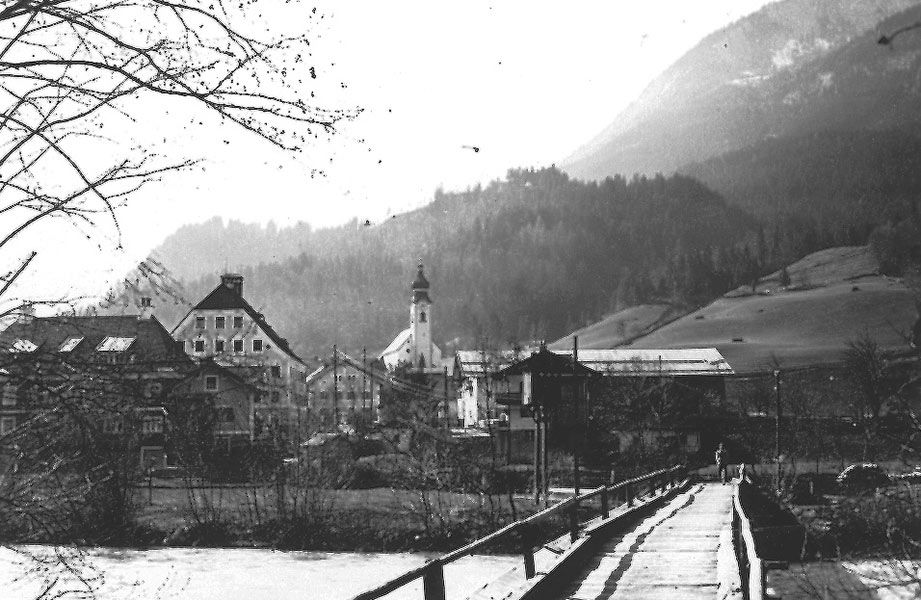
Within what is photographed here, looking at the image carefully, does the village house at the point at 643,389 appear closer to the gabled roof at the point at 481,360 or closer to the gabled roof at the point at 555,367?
the gabled roof at the point at 555,367

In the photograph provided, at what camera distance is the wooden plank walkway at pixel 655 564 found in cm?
1270

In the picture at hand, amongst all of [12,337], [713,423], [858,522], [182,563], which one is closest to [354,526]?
[182,563]

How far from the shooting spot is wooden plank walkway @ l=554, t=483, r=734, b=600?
12703 mm

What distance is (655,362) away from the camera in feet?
289

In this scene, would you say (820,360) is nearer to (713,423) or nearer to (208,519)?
(713,423)

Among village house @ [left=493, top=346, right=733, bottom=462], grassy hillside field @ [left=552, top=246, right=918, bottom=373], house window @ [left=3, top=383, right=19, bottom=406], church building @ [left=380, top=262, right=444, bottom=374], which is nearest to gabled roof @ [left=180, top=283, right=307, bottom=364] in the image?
house window @ [left=3, top=383, right=19, bottom=406]

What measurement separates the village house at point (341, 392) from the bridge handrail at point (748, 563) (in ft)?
127

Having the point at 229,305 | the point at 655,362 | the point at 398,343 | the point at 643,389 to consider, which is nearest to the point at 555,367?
the point at 643,389

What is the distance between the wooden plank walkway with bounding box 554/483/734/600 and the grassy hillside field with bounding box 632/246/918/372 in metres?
105

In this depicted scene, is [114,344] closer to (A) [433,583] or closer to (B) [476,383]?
(A) [433,583]

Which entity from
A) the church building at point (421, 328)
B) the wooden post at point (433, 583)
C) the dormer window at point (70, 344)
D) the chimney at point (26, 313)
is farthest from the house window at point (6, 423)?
the church building at point (421, 328)

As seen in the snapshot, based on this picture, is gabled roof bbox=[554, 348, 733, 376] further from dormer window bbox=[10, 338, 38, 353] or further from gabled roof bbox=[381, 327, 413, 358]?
dormer window bbox=[10, 338, 38, 353]

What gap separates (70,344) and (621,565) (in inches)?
392

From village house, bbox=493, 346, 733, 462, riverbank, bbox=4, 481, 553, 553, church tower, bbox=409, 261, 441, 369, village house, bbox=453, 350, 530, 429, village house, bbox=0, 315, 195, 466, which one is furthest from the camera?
church tower, bbox=409, 261, 441, 369
